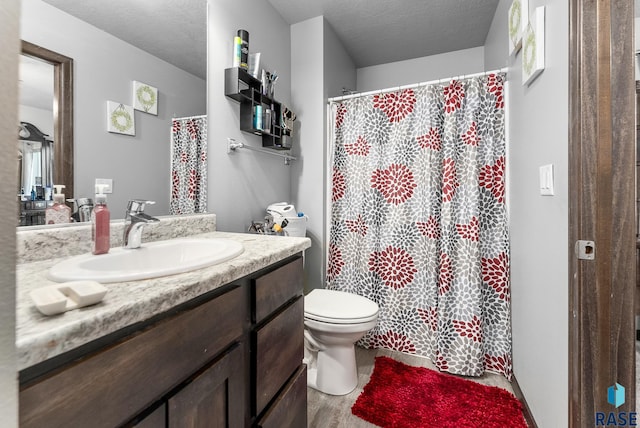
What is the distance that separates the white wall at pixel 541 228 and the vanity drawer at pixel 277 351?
931 millimetres

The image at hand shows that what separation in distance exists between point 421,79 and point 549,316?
2.37 meters

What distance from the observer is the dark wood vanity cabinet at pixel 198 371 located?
419mm

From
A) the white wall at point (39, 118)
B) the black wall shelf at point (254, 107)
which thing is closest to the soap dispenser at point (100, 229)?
the white wall at point (39, 118)

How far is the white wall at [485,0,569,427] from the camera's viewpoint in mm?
988

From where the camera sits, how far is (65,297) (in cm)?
46

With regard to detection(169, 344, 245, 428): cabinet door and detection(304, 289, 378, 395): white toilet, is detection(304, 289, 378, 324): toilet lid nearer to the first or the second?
Result: detection(304, 289, 378, 395): white toilet

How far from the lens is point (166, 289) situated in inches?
22.2

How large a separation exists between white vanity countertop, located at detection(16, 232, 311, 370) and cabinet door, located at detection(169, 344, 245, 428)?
0.20m

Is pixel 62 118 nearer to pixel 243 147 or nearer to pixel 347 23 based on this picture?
pixel 243 147

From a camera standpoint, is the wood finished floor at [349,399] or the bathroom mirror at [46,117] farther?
the wood finished floor at [349,399]

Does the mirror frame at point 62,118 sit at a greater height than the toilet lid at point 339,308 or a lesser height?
greater

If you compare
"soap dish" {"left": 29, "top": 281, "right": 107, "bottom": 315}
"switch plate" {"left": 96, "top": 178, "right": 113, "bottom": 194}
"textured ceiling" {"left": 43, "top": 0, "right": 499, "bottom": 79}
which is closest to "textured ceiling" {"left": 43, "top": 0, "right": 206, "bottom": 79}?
"textured ceiling" {"left": 43, "top": 0, "right": 499, "bottom": 79}

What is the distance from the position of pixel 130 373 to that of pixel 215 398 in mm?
269

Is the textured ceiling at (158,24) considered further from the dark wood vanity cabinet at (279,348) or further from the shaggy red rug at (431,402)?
the shaggy red rug at (431,402)
